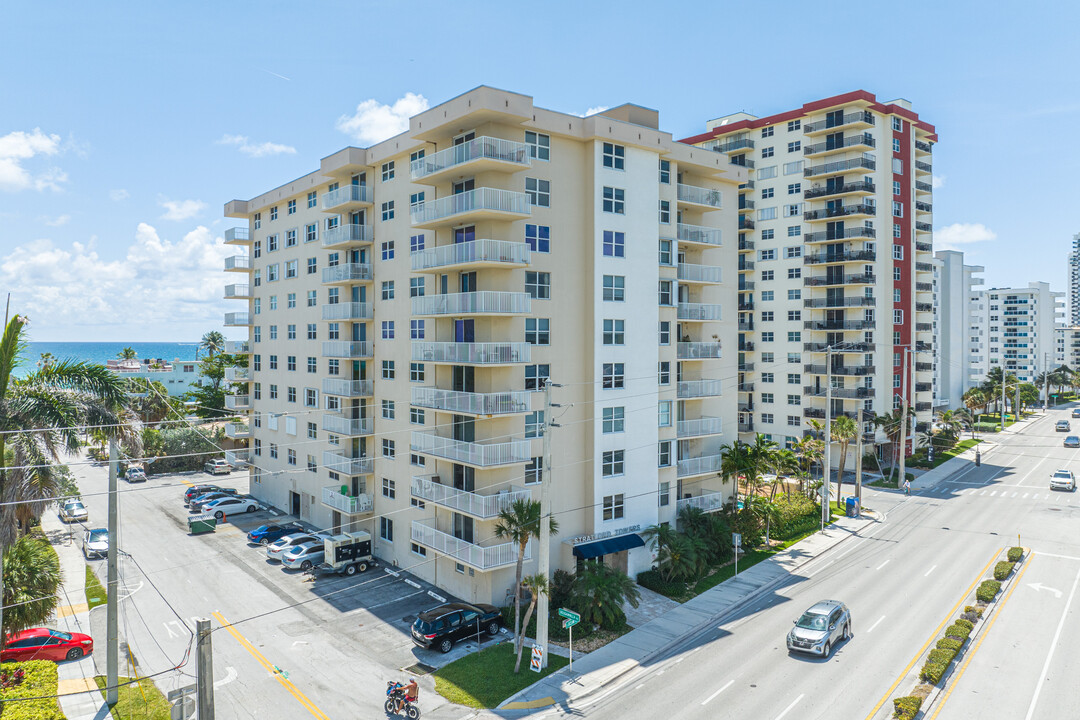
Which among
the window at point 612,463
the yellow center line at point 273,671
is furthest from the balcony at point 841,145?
the yellow center line at point 273,671

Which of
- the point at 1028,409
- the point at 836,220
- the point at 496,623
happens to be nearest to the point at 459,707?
the point at 496,623

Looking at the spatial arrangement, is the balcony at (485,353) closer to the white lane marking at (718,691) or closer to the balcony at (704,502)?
the balcony at (704,502)

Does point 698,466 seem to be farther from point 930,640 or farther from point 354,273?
point 354,273

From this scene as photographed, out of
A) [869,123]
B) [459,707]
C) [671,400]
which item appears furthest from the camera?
[869,123]

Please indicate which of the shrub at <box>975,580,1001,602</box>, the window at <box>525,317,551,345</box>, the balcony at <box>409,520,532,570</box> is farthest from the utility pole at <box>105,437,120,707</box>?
the shrub at <box>975,580,1001,602</box>

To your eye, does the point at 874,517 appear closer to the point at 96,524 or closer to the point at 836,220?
the point at 836,220

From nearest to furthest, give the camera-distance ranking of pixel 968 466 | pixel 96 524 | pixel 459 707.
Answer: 1. pixel 459 707
2. pixel 96 524
3. pixel 968 466
